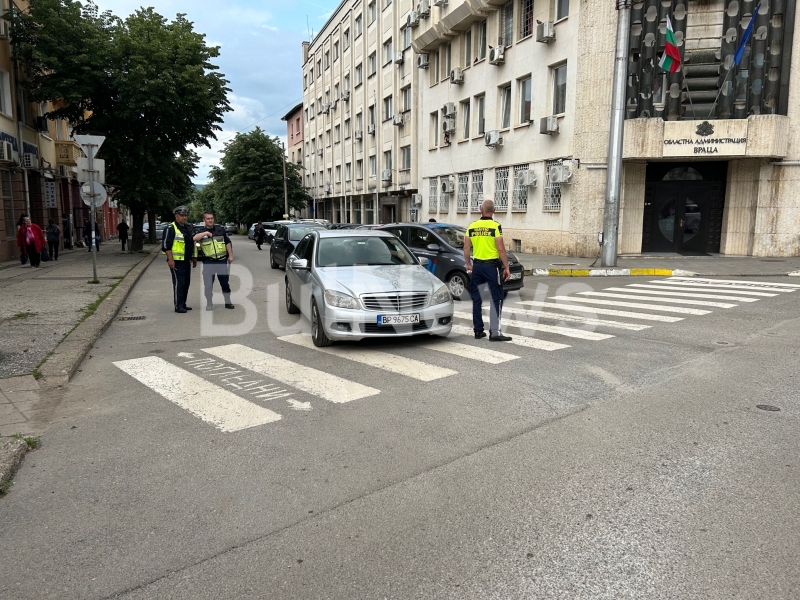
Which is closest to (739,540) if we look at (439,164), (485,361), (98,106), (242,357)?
(485,361)

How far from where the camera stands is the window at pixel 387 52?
40.9 metres

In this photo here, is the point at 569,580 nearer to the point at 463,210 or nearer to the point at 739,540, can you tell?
the point at 739,540

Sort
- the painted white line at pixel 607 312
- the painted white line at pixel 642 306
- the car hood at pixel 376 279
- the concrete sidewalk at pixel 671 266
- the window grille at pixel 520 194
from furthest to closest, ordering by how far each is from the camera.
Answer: the window grille at pixel 520 194
the concrete sidewalk at pixel 671 266
the painted white line at pixel 642 306
the painted white line at pixel 607 312
the car hood at pixel 376 279

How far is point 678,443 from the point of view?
4594 mm

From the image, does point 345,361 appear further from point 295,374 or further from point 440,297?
point 440,297

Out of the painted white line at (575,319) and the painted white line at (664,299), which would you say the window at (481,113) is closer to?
the painted white line at (664,299)

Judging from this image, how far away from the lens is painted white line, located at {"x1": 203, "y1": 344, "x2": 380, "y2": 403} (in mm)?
5988

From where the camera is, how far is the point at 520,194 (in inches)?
1017

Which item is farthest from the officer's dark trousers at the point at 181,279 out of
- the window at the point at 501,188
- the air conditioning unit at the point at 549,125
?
the window at the point at 501,188

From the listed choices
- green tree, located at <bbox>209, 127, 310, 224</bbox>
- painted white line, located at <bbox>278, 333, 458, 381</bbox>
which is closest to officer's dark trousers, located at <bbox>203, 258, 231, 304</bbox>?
painted white line, located at <bbox>278, 333, 458, 381</bbox>

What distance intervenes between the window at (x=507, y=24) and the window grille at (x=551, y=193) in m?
6.57

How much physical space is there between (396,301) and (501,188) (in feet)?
68.3

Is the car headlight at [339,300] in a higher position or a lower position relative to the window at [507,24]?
lower

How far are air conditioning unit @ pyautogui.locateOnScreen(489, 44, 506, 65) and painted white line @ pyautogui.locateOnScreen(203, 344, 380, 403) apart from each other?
2239 centimetres
